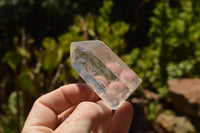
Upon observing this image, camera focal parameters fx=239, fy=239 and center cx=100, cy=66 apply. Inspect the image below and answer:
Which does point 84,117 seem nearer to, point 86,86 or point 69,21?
point 86,86

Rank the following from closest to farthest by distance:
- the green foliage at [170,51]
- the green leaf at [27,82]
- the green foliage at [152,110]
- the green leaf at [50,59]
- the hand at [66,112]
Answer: the hand at [66,112]
the green leaf at [27,82]
the green leaf at [50,59]
the green foliage at [152,110]
the green foliage at [170,51]

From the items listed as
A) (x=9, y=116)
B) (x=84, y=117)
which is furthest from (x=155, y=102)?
(x=84, y=117)

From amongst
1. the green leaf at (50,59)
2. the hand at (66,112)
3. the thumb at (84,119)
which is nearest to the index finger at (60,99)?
the hand at (66,112)

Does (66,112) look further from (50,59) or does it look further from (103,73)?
(50,59)

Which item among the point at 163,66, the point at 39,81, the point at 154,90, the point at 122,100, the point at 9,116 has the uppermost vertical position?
the point at 122,100

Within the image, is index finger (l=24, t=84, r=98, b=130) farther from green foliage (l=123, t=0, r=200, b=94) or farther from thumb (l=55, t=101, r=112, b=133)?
green foliage (l=123, t=0, r=200, b=94)

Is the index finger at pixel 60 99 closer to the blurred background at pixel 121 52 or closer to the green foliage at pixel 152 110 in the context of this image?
the blurred background at pixel 121 52

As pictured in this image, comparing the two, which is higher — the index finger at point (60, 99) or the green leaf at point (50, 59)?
the index finger at point (60, 99)
